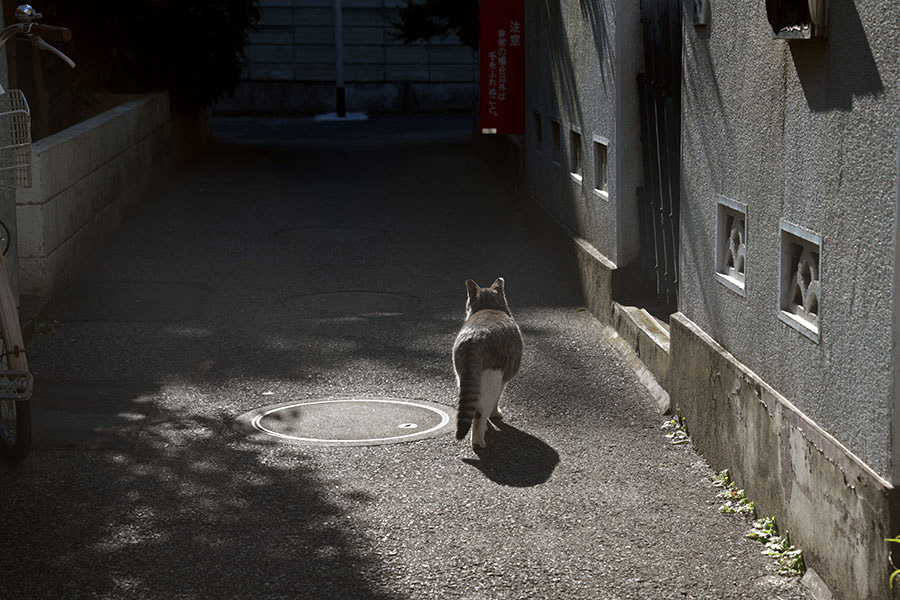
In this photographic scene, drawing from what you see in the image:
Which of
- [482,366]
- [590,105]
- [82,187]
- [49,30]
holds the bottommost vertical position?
[482,366]

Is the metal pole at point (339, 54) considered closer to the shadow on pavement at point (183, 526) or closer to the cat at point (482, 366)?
the cat at point (482, 366)

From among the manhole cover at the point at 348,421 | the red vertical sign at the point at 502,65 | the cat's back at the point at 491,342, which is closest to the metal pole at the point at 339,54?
the red vertical sign at the point at 502,65

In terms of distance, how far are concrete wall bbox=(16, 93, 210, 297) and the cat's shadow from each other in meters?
4.89

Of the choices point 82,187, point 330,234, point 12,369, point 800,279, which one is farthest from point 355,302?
point 800,279

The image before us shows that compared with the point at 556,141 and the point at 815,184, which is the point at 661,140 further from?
the point at 556,141

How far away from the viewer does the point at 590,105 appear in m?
10.8

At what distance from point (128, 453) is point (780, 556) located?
3.50 metres

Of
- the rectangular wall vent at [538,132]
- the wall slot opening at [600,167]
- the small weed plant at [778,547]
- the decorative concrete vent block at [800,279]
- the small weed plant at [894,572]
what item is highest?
the rectangular wall vent at [538,132]

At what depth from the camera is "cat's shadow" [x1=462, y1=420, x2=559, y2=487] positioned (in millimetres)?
6477

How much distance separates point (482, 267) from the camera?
496 inches

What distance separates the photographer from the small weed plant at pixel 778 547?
16.8ft

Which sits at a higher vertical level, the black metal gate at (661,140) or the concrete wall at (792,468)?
the black metal gate at (661,140)

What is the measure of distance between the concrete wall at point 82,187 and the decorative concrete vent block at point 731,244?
597 cm

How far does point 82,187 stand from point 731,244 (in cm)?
760
